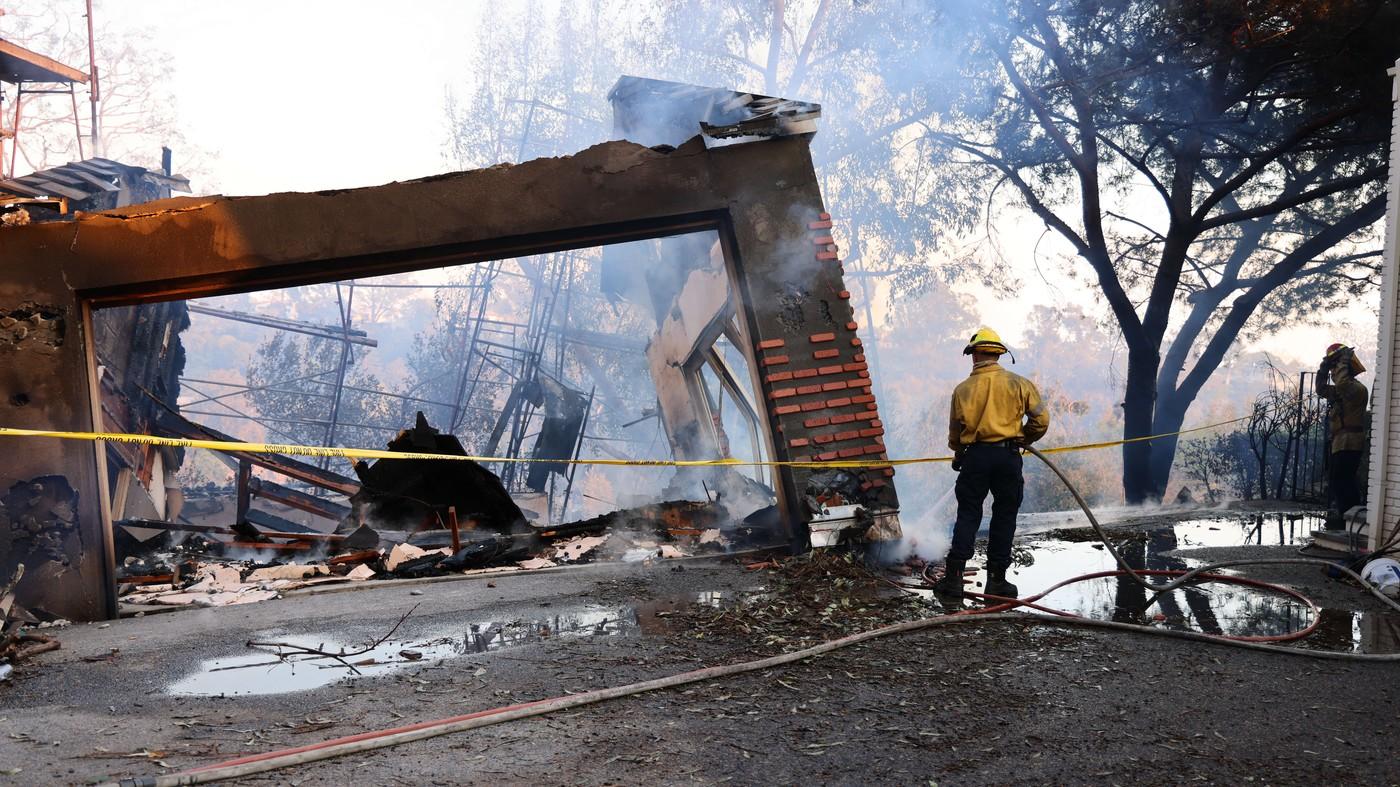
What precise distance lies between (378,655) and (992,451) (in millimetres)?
4386

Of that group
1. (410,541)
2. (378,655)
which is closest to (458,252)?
(410,541)

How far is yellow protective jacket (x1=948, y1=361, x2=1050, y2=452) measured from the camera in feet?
23.6

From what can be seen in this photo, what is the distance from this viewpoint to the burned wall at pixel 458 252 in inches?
304

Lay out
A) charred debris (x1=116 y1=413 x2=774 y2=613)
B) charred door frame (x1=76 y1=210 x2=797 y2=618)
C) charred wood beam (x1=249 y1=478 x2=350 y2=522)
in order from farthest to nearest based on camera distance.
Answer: charred wood beam (x1=249 y1=478 x2=350 y2=522) < charred debris (x1=116 y1=413 x2=774 y2=613) < charred door frame (x1=76 y1=210 x2=797 y2=618)

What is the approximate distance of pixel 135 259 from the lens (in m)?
7.91

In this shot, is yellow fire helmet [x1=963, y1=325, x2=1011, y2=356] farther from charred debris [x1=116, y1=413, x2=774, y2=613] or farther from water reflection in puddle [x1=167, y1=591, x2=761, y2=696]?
charred debris [x1=116, y1=413, x2=774, y2=613]

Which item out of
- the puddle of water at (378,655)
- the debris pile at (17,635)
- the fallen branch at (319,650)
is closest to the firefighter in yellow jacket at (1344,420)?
the puddle of water at (378,655)

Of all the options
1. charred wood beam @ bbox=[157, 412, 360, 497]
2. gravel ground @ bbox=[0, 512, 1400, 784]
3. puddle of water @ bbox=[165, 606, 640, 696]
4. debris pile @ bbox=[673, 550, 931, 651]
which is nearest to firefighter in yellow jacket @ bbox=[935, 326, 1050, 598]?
debris pile @ bbox=[673, 550, 931, 651]

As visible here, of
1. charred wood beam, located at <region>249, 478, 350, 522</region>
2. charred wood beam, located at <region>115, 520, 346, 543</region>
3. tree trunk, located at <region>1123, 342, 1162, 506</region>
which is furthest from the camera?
charred wood beam, located at <region>249, 478, 350, 522</region>

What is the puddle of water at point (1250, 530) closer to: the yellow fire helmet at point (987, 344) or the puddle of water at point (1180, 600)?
the puddle of water at point (1180, 600)

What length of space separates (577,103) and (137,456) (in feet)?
58.8

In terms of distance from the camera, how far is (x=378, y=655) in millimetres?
5750

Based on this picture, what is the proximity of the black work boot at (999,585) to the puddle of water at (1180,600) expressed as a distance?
0.78ft

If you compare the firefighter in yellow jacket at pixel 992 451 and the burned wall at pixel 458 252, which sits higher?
the burned wall at pixel 458 252
